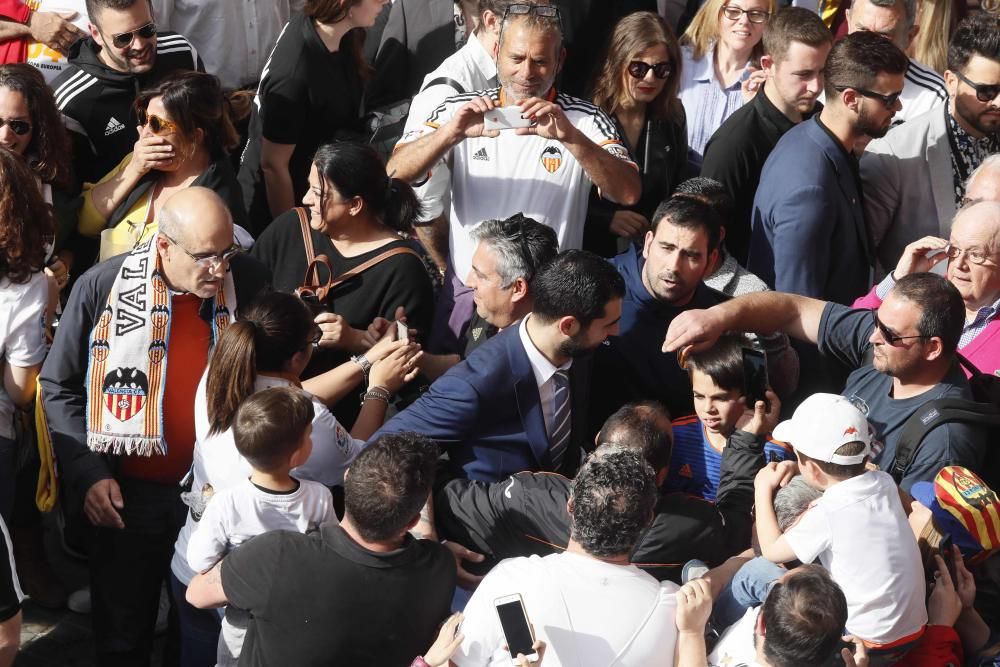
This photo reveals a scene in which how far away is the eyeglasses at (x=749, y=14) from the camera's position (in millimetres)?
6348

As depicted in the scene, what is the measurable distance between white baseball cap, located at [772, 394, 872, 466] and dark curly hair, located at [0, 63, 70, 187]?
3.30 m

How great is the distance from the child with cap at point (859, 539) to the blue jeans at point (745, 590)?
0.14 feet

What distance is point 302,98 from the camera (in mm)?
5730

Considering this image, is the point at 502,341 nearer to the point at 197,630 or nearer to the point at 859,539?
the point at 859,539

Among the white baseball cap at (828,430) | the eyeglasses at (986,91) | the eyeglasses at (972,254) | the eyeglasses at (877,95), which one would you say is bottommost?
the white baseball cap at (828,430)

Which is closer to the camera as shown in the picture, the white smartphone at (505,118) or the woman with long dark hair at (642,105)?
the white smartphone at (505,118)

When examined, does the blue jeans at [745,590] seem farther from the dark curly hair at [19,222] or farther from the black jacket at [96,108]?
the black jacket at [96,108]

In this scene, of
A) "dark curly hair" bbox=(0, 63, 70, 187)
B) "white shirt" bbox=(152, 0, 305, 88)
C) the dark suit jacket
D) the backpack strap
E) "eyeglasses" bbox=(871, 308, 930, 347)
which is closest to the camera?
the backpack strap

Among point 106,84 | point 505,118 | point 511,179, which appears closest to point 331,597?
point 505,118

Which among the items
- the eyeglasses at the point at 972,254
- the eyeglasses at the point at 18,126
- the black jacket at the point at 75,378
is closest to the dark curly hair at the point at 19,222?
the black jacket at the point at 75,378

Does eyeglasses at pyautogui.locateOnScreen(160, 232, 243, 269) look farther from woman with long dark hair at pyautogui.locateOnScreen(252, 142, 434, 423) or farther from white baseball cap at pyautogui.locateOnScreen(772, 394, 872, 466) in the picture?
white baseball cap at pyautogui.locateOnScreen(772, 394, 872, 466)

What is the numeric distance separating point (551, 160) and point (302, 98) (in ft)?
4.55

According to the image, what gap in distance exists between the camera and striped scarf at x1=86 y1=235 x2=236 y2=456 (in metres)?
4.22

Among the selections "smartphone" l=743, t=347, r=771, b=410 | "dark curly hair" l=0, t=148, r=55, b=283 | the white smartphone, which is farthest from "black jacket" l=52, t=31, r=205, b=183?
"smartphone" l=743, t=347, r=771, b=410
